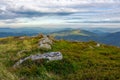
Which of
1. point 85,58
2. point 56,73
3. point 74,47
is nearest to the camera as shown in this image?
point 56,73

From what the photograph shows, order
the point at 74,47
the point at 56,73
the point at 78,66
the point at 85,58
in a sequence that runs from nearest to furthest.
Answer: the point at 56,73 → the point at 78,66 → the point at 85,58 → the point at 74,47

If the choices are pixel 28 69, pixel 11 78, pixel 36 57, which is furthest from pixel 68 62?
pixel 11 78

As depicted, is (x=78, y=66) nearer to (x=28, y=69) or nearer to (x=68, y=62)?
(x=68, y=62)

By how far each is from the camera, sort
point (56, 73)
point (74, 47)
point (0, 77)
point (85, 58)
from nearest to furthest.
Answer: point (0, 77)
point (56, 73)
point (85, 58)
point (74, 47)

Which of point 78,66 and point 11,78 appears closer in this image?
point 11,78

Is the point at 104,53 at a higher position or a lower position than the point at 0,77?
lower

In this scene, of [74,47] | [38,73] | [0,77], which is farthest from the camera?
[74,47]

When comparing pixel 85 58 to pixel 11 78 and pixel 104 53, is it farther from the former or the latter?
pixel 11 78

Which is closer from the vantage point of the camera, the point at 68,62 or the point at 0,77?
the point at 0,77

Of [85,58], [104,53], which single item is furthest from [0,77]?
[104,53]
